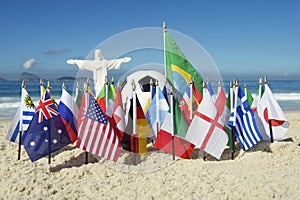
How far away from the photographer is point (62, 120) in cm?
584

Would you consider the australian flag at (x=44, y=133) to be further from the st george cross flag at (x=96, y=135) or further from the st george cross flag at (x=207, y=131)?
the st george cross flag at (x=207, y=131)

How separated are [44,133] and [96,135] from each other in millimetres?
935

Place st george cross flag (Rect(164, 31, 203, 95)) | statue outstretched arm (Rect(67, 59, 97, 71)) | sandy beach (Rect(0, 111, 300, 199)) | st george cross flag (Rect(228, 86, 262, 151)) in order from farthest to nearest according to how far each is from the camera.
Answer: statue outstretched arm (Rect(67, 59, 97, 71))
st george cross flag (Rect(164, 31, 203, 95))
st george cross flag (Rect(228, 86, 262, 151))
sandy beach (Rect(0, 111, 300, 199))

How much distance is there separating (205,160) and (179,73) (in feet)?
6.57

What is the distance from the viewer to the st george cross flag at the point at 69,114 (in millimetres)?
5898

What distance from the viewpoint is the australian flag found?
210 inches

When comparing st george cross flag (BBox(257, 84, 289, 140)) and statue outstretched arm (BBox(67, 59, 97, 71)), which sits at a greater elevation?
statue outstretched arm (BBox(67, 59, 97, 71))

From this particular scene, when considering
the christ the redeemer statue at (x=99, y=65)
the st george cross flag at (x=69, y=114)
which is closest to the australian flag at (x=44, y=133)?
the st george cross flag at (x=69, y=114)

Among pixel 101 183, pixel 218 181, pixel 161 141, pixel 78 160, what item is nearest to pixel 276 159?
pixel 218 181

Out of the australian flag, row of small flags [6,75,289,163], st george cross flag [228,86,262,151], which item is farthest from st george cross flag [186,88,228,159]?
the australian flag

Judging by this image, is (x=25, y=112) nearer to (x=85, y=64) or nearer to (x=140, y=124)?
(x=140, y=124)

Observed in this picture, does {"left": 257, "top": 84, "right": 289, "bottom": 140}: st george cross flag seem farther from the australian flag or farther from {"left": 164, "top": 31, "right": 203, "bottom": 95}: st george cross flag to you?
the australian flag

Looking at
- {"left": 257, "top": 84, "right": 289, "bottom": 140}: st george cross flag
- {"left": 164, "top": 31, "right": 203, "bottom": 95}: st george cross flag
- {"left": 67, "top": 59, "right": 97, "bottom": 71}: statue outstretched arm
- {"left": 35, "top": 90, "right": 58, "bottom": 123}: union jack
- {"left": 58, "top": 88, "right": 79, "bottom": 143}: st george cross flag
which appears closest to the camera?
{"left": 35, "top": 90, "right": 58, "bottom": 123}: union jack

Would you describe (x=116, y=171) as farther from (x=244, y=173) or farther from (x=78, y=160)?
(x=244, y=173)
